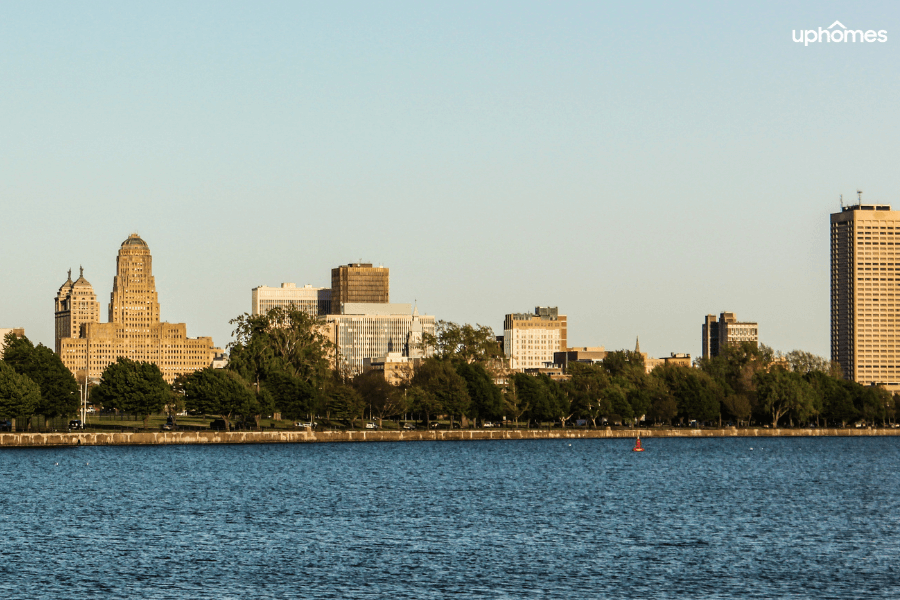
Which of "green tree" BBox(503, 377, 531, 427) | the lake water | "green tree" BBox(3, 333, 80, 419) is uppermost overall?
"green tree" BBox(3, 333, 80, 419)

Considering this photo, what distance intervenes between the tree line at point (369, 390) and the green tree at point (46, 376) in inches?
4.0

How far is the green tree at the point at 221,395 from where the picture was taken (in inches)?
5822

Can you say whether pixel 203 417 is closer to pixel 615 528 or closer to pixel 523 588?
pixel 615 528

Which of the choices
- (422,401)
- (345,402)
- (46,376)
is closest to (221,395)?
(345,402)

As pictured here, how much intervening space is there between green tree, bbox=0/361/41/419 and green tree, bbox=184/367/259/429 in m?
20.8

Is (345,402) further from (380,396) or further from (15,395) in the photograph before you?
(15,395)

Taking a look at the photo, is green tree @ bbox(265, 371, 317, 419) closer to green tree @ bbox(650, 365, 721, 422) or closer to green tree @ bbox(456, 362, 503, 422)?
green tree @ bbox(456, 362, 503, 422)

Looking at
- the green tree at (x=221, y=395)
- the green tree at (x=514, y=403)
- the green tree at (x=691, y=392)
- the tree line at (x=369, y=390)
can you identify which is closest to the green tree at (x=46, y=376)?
the tree line at (x=369, y=390)

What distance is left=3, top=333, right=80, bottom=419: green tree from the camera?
13838 centimetres

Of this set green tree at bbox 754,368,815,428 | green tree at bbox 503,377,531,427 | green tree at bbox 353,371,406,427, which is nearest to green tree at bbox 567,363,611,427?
green tree at bbox 503,377,531,427

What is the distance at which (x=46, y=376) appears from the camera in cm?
13988

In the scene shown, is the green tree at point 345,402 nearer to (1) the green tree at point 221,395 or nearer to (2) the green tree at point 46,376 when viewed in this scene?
(1) the green tree at point 221,395

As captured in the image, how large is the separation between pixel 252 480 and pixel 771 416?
119m

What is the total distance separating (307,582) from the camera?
49.4 metres
